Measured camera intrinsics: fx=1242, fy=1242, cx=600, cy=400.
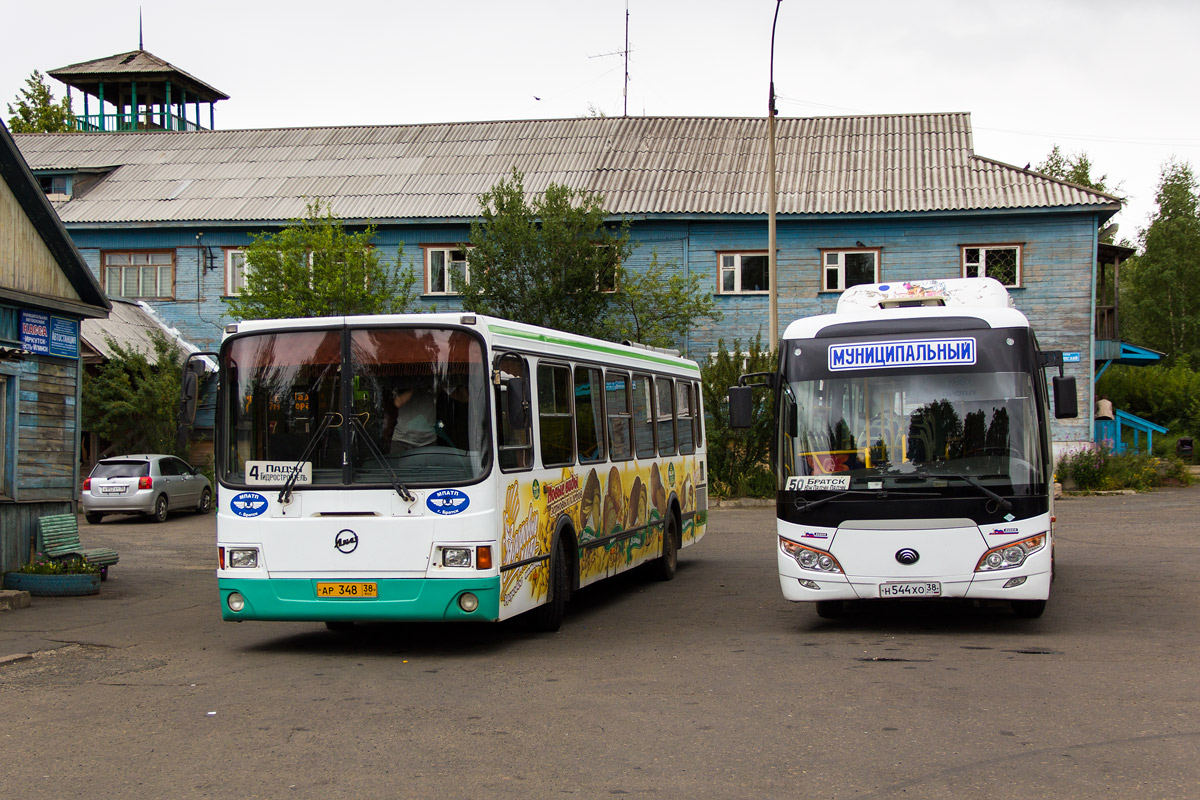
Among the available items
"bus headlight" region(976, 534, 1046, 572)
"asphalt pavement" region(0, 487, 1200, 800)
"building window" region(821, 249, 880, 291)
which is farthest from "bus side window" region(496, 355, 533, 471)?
"building window" region(821, 249, 880, 291)

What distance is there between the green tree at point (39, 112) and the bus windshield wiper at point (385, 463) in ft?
176

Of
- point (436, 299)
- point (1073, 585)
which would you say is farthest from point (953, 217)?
point (1073, 585)

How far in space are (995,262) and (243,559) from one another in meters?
27.1

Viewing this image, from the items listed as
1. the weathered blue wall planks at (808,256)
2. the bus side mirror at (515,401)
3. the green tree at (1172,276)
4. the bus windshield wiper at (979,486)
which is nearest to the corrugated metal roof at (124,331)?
the weathered blue wall planks at (808,256)

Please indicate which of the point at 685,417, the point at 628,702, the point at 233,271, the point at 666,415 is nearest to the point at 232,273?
the point at 233,271

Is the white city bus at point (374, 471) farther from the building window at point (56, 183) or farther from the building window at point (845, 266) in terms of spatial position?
the building window at point (56, 183)

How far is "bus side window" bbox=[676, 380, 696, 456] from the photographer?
16.5 meters

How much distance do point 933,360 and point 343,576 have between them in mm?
5259

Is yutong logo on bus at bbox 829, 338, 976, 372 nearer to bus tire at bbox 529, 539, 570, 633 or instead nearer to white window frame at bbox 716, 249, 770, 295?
bus tire at bbox 529, 539, 570, 633

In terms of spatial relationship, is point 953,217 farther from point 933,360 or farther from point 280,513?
point 280,513

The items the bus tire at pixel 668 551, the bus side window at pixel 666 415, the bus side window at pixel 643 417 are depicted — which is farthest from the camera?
the bus tire at pixel 668 551

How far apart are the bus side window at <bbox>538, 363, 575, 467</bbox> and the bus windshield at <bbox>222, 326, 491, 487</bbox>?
4.45 feet

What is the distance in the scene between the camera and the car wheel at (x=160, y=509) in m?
27.5

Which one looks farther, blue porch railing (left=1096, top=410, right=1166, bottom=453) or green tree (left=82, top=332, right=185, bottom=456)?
blue porch railing (left=1096, top=410, right=1166, bottom=453)
